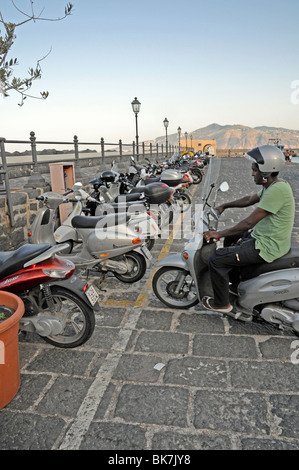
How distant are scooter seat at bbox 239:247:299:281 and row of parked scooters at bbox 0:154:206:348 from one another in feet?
5.01

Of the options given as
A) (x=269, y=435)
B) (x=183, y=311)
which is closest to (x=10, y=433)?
(x=269, y=435)

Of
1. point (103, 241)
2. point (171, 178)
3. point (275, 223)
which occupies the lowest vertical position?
point (103, 241)

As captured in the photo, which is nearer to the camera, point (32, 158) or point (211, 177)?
point (211, 177)

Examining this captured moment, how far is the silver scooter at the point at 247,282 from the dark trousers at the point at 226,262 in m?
0.17

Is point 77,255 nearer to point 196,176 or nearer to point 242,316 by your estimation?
point 242,316

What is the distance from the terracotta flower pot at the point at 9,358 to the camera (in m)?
2.55

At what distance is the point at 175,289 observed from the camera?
421 cm

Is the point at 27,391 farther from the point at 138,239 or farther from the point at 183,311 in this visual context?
the point at 138,239

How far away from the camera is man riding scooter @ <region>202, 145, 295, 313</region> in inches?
125

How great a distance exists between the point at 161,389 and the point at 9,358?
119 centimetres

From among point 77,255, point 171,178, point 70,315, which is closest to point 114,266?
point 77,255

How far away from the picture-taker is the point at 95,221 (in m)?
4.96

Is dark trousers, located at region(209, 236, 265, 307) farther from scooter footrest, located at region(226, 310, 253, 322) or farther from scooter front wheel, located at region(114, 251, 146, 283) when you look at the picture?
scooter front wheel, located at region(114, 251, 146, 283)

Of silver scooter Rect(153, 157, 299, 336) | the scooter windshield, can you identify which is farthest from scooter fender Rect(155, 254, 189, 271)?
the scooter windshield
